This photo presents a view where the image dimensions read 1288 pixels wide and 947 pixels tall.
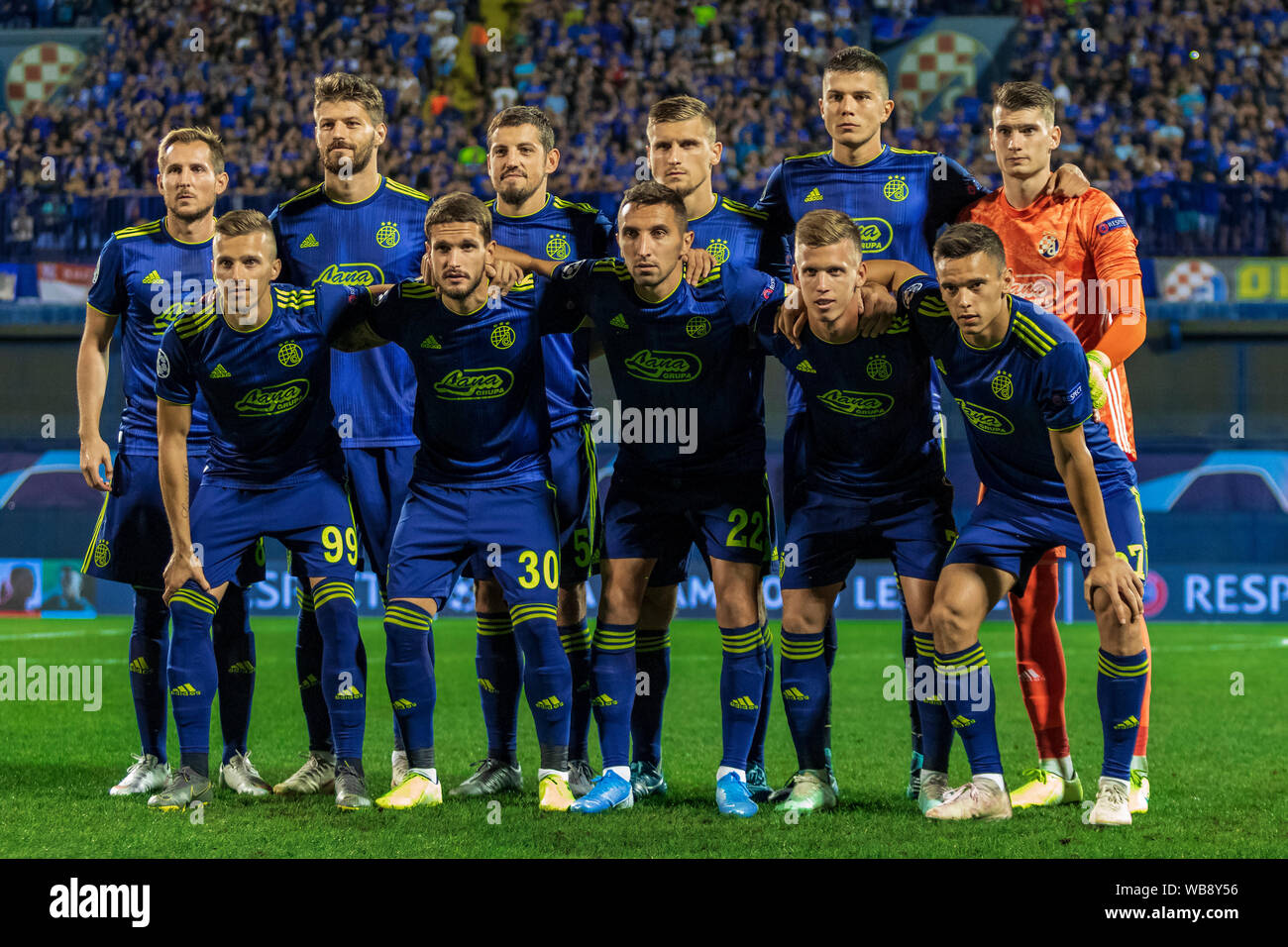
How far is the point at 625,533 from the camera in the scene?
16.3ft

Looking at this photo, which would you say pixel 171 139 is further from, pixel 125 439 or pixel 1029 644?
pixel 1029 644

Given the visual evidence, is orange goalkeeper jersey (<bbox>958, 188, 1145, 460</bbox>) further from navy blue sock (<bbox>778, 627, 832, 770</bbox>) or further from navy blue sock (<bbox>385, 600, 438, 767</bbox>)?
navy blue sock (<bbox>385, 600, 438, 767</bbox>)

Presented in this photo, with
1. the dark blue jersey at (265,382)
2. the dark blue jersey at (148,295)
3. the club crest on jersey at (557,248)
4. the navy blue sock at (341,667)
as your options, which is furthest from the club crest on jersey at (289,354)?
the club crest on jersey at (557,248)

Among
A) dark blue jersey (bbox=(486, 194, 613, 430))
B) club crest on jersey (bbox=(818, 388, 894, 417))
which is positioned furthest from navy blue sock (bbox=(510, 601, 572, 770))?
club crest on jersey (bbox=(818, 388, 894, 417))

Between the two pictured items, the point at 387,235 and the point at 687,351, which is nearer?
the point at 687,351

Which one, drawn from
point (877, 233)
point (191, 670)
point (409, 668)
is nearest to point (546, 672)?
point (409, 668)

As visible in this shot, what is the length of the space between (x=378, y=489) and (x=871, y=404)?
1801 mm

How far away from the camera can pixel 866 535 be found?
16.1ft

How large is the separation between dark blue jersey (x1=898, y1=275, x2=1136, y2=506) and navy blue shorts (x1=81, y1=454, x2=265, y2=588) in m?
2.73

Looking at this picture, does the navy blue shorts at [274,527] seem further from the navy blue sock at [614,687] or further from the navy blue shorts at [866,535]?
the navy blue shorts at [866,535]

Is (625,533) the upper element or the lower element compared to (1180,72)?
lower

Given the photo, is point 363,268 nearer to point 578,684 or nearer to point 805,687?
point 578,684
